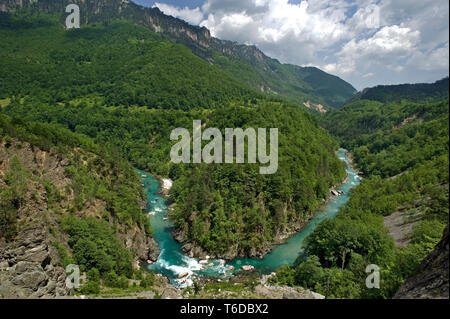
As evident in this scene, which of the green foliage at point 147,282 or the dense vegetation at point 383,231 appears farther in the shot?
the green foliage at point 147,282

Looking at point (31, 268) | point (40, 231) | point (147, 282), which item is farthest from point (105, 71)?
point (31, 268)

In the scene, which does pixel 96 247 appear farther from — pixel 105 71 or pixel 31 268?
pixel 105 71

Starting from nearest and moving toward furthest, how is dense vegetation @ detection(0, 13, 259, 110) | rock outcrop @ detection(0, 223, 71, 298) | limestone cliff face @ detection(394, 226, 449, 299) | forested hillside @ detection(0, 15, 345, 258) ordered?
limestone cliff face @ detection(394, 226, 449, 299)
rock outcrop @ detection(0, 223, 71, 298)
forested hillside @ detection(0, 15, 345, 258)
dense vegetation @ detection(0, 13, 259, 110)

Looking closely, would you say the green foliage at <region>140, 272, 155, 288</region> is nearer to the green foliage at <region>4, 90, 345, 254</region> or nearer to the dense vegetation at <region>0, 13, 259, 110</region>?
the green foliage at <region>4, 90, 345, 254</region>

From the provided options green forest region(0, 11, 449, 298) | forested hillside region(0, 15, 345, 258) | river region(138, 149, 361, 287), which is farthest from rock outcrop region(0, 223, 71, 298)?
forested hillside region(0, 15, 345, 258)

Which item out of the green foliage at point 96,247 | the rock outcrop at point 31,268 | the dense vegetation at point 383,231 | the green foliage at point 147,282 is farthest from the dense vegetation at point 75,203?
the dense vegetation at point 383,231

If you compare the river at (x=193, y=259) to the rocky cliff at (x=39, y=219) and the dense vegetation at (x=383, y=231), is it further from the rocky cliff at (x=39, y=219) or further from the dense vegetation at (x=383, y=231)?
the dense vegetation at (x=383, y=231)
